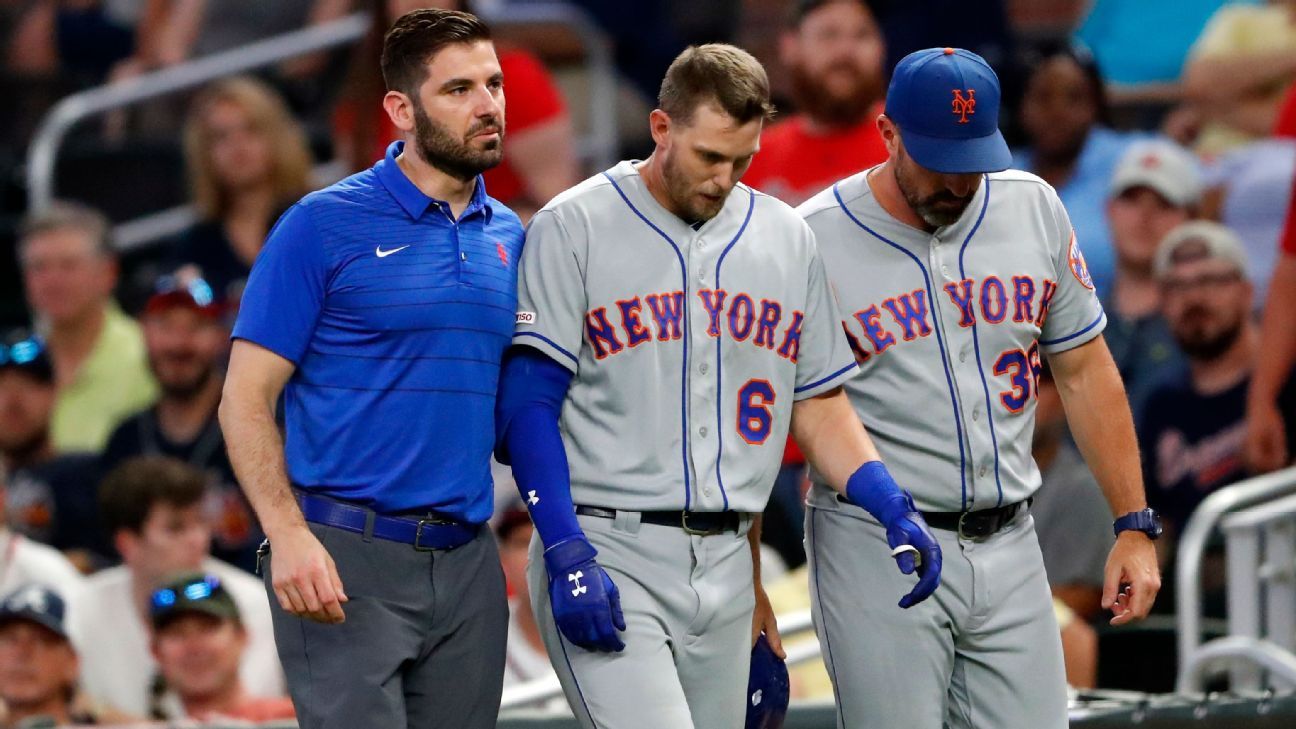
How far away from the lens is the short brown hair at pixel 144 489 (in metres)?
6.86

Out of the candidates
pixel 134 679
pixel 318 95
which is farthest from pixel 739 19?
pixel 134 679

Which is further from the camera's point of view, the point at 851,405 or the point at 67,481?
the point at 67,481

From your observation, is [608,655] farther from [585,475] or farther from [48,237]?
[48,237]

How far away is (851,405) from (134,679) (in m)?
3.40

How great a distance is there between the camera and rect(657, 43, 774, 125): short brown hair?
3.87 m

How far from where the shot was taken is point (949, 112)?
13.1ft

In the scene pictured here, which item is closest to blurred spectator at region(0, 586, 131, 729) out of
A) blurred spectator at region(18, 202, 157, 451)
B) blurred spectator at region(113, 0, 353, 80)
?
blurred spectator at region(18, 202, 157, 451)

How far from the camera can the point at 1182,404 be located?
6.88m

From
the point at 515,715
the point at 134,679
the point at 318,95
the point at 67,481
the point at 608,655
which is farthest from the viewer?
the point at 318,95

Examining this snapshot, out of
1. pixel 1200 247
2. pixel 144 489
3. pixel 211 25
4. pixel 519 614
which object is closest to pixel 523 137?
pixel 144 489

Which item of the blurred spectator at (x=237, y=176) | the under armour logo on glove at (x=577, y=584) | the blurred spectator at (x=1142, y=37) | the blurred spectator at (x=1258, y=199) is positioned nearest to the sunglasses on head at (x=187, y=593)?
the blurred spectator at (x=237, y=176)

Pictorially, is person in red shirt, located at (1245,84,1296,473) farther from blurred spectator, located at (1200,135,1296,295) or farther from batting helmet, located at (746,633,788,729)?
batting helmet, located at (746,633,788,729)

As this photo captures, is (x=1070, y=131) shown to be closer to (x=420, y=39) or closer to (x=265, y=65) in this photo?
(x=265, y=65)

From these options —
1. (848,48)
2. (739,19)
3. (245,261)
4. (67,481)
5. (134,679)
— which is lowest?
(134,679)
